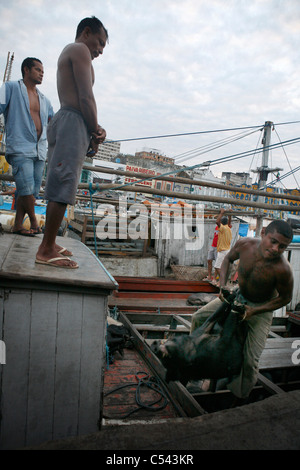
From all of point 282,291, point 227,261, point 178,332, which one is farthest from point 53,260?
point 178,332

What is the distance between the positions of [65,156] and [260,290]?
2262 mm

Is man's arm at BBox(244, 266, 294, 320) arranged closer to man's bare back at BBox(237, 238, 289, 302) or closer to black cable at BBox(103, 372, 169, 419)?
man's bare back at BBox(237, 238, 289, 302)

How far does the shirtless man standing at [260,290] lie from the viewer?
2.61 meters

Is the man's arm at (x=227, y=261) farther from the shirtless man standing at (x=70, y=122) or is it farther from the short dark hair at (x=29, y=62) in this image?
the short dark hair at (x=29, y=62)

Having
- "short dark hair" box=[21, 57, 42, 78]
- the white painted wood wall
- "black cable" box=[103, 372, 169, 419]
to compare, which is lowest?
"black cable" box=[103, 372, 169, 419]

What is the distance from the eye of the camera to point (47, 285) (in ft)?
5.97

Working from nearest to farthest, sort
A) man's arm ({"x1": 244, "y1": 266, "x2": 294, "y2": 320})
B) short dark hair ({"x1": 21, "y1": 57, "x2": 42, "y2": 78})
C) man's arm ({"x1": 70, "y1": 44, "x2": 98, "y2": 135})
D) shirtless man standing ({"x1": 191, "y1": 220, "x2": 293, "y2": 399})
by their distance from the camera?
man's arm ({"x1": 70, "y1": 44, "x2": 98, "y2": 135}) < shirtless man standing ({"x1": 191, "y1": 220, "x2": 293, "y2": 399}) < man's arm ({"x1": 244, "y1": 266, "x2": 294, "y2": 320}) < short dark hair ({"x1": 21, "y1": 57, "x2": 42, "y2": 78})

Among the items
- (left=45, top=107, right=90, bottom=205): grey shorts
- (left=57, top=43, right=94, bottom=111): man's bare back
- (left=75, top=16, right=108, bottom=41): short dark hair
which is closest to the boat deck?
(left=45, top=107, right=90, bottom=205): grey shorts

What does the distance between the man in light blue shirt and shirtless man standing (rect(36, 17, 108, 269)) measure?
0.95 metres

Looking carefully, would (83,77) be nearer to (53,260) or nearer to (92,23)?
(92,23)

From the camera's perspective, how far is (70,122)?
211 centimetres

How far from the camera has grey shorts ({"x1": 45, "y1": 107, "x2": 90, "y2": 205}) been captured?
2107 millimetres

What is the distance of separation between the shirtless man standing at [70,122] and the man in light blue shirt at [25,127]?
95 cm
